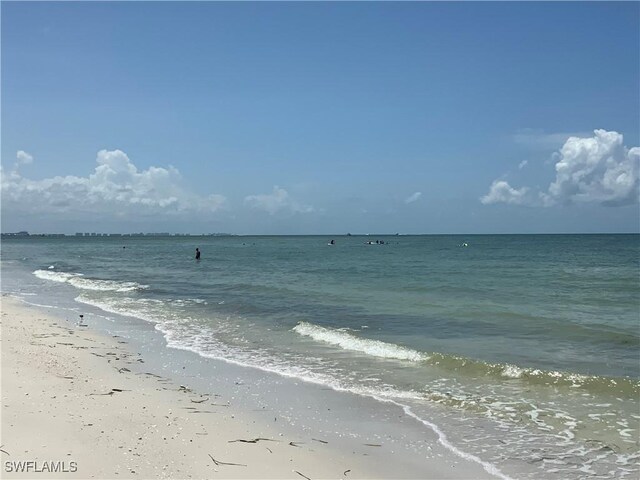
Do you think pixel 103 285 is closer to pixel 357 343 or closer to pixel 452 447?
pixel 357 343

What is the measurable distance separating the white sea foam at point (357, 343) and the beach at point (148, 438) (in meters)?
5.25

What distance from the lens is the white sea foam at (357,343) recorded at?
1338 centimetres

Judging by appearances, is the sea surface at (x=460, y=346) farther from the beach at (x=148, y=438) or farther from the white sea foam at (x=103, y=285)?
the beach at (x=148, y=438)

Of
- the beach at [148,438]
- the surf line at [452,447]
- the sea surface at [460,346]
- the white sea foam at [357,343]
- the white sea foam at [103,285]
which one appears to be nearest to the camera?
the beach at [148,438]

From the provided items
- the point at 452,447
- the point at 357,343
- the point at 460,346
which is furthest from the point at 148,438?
the point at 460,346

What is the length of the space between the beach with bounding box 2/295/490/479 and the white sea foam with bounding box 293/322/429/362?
17.2 feet

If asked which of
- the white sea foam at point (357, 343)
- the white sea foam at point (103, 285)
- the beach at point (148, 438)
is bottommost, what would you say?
the white sea foam at point (103, 285)

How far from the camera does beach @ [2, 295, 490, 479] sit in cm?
620

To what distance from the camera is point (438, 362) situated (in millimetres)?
12586

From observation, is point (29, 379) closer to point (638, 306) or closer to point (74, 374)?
point (74, 374)

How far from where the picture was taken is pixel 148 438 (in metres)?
7.11

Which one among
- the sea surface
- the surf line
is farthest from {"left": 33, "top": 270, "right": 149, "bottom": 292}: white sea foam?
the surf line

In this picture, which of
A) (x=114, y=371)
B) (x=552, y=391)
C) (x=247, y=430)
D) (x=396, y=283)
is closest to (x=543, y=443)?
(x=552, y=391)

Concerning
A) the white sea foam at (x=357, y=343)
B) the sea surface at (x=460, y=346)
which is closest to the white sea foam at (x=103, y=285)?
the sea surface at (x=460, y=346)
